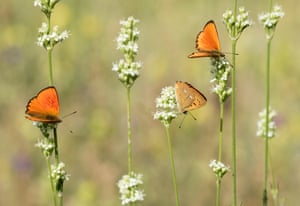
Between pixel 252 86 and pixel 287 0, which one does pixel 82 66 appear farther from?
pixel 287 0

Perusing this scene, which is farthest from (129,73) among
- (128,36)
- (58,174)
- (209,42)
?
(58,174)

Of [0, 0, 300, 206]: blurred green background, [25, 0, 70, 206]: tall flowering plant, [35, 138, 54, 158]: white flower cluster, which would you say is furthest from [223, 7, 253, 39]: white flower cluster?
[0, 0, 300, 206]: blurred green background

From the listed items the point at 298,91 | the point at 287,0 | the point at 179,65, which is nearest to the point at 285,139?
the point at 298,91

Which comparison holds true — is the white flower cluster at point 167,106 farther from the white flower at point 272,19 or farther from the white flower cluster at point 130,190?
the white flower at point 272,19

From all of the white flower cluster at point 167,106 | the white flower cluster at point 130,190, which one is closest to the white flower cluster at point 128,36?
the white flower cluster at point 167,106

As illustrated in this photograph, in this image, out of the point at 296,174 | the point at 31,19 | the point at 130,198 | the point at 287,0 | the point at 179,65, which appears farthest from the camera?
the point at 287,0

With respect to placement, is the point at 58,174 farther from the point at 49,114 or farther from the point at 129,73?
the point at 129,73

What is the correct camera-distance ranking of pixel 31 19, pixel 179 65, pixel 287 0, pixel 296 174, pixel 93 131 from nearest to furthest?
1. pixel 296 174
2. pixel 93 131
3. pixel 179 65
4. pixel 31 19
5. pixel 287 0

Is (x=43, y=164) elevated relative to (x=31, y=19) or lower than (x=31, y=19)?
lower
